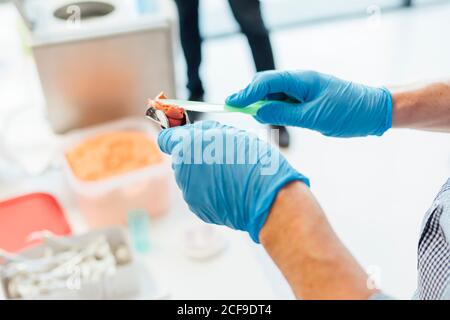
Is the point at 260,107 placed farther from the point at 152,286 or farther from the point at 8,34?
the point at 8,34

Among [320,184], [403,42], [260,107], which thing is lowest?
[320,184]

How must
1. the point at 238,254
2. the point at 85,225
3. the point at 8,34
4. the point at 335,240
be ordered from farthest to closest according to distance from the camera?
the point at 8,34 < the point at 85,225 < the point at 238,254 < the point at 335,240

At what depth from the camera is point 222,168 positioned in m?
0.69

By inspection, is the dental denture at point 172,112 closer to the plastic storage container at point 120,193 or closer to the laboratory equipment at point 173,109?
the laboratory equipment at point 173,109

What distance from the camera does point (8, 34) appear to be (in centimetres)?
175

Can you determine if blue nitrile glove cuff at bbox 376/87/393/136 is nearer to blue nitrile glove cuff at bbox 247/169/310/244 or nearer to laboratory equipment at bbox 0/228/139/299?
blue nitrile glove cuff at bbox 247/169/310/244

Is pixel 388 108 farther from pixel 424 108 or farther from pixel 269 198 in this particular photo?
pixel 269 198

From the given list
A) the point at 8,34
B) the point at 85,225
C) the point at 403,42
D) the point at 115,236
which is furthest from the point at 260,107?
the point at 8,34

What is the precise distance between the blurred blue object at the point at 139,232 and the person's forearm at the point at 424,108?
72 centimetres

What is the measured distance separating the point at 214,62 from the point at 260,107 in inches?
27.7

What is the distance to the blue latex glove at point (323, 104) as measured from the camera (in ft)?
2.62

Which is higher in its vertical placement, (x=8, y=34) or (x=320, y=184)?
(x=8, y=34)

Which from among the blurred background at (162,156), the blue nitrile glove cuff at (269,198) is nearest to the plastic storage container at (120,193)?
the blurred background at (162,156)

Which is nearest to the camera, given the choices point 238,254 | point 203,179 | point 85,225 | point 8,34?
point 203,179
